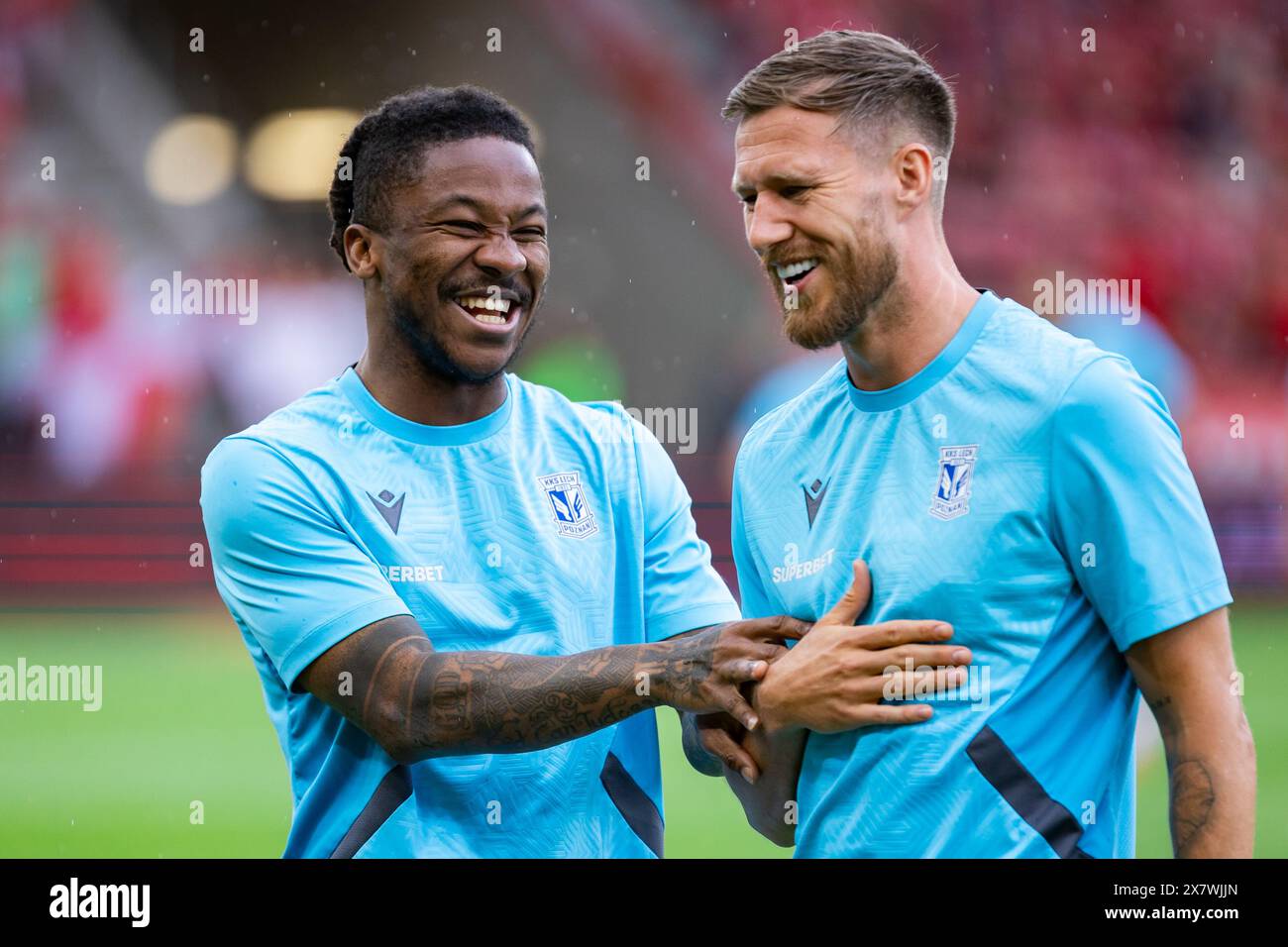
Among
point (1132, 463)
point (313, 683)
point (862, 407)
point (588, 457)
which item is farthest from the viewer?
point (588, 457)

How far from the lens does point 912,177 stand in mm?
2441

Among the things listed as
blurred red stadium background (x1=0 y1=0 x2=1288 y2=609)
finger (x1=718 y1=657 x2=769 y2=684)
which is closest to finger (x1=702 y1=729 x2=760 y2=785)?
finger (x1=718 y1=657 x2=769 y2=684)

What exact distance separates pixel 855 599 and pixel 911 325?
0.48m

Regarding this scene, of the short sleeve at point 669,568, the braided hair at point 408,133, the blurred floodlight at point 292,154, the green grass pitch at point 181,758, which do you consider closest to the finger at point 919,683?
the short sleeve at point 669,568

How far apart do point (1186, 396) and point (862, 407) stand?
37.4ft

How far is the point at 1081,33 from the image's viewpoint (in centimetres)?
1338

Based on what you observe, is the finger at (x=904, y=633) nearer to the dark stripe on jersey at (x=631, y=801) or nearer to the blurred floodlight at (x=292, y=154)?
the dark stripe on jersey at (x=631, y=801)

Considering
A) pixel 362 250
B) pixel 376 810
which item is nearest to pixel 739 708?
pixel 376 810

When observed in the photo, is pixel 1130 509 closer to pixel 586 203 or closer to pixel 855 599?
pixel 855 599

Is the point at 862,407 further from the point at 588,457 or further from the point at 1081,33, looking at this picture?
the point at 1081,33

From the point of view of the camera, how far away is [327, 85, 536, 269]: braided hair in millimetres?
2850

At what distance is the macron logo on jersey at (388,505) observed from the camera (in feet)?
8.94

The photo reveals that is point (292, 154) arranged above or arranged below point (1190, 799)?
above

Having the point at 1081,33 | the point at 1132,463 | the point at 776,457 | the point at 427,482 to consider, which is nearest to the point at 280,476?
the point at 427,482
